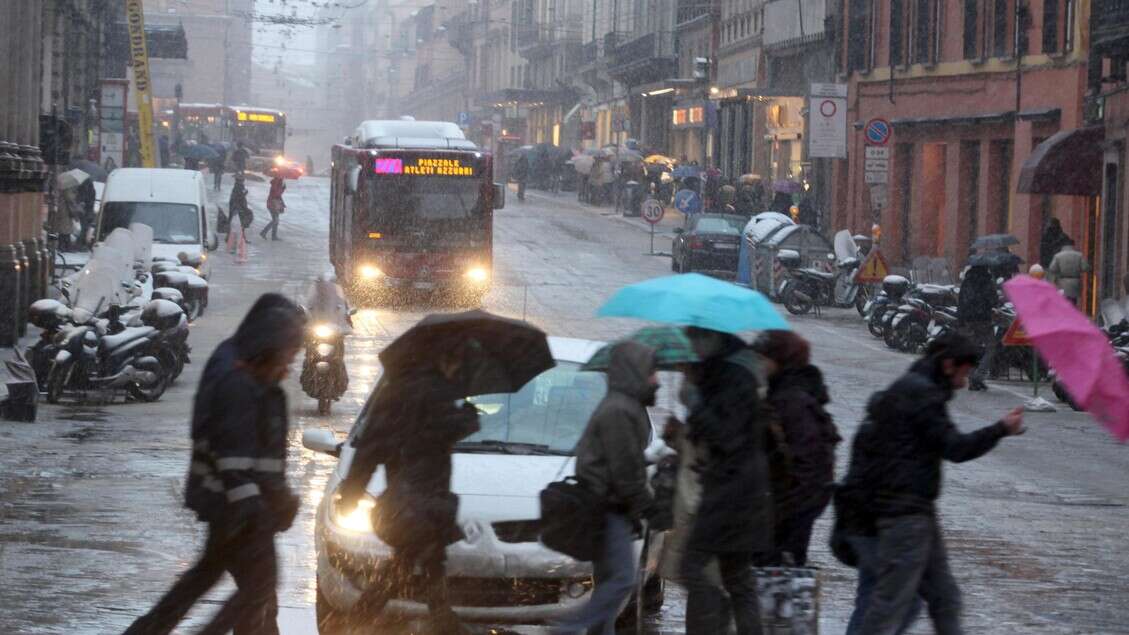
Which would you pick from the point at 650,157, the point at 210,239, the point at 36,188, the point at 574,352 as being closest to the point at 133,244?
the point at 36,188

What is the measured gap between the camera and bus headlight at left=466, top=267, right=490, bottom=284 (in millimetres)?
30828

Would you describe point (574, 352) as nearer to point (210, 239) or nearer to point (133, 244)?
point (133, 244)

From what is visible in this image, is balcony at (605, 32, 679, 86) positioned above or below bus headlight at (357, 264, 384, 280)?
above

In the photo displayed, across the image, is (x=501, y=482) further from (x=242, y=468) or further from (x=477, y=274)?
(x=477, y=274)

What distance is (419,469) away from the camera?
760cm

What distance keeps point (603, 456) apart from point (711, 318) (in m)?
0.73

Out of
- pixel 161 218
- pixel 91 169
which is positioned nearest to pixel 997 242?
pixel 161 218

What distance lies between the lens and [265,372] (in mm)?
6941

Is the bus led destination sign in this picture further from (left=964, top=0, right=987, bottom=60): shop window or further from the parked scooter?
(left=964, top=0, right=987, bottom=60): shop window

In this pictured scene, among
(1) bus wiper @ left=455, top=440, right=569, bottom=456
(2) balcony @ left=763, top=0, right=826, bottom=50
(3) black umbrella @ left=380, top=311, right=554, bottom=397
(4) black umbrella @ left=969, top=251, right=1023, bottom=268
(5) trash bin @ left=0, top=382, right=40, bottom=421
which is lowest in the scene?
(5) trash bin @ left=0, top=382, right=40, bottom=421

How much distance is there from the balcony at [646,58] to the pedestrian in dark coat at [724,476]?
211ft

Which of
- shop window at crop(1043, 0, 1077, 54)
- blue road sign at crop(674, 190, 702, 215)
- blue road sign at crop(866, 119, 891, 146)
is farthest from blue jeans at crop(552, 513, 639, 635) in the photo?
blue road sign at crop(674, 190, 702, 215)

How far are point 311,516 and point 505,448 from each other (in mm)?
3282

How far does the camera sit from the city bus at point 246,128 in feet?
255
